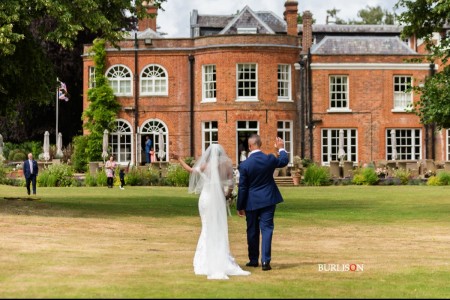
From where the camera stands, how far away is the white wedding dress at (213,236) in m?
15.9

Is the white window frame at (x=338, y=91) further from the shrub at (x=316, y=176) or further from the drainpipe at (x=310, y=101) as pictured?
the shrub at (x=316, y=176)

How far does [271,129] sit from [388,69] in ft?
23.3

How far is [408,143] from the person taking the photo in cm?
5981

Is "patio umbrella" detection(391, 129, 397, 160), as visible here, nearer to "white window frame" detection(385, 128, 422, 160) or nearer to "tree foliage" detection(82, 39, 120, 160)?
"white window frame" detection(385, 128, 422, 160)

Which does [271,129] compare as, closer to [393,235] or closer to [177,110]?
[177,110]

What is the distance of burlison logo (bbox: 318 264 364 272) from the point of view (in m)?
17.2

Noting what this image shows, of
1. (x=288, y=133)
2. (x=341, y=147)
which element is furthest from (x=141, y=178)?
(x=288, y=133)

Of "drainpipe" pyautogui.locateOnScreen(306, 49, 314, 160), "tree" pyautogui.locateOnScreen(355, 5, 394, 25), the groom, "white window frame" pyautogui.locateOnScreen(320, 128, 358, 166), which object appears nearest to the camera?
the groom

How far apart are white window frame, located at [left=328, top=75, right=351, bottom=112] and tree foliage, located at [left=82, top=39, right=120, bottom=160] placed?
11.1 metres

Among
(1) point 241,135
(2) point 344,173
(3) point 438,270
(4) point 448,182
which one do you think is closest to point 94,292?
(3) point 438,270

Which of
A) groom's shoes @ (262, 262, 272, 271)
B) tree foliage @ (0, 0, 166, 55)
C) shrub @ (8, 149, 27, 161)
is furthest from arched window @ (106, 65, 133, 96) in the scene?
groom's shoes @ (262, 262, 272, 271)

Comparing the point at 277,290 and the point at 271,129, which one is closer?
the point at 277,290

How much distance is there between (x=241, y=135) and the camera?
189 feet

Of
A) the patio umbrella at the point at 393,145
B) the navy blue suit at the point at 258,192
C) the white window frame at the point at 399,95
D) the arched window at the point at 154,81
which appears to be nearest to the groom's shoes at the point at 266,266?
the navy blue suit at the point at 258,192
